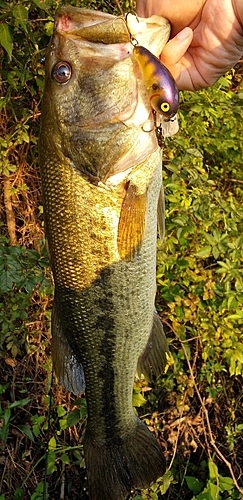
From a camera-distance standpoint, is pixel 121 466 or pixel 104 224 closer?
pixel 104 224

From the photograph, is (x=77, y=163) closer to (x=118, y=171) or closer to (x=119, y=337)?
(x=118, y=171)

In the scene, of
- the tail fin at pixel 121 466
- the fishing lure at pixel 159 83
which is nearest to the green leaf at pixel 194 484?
the tail fin at pixel 121 466

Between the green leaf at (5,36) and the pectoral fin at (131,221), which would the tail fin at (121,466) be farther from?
the green leaf at (5,36)

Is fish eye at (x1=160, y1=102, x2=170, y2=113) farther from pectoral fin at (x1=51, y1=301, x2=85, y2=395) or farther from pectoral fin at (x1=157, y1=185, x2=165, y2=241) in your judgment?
pectoral fin at (x1=51, y1=301, x2=85, y2=395)

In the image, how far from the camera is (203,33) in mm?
1777

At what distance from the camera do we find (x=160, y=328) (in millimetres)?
1946

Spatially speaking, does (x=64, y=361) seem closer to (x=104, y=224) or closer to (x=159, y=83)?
(x=104, y=224)

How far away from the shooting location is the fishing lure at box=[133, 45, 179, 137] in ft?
4.58

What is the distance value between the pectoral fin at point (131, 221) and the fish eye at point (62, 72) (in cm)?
35

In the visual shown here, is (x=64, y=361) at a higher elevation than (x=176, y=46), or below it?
below

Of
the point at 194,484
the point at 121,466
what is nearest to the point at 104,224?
the point at 121,466

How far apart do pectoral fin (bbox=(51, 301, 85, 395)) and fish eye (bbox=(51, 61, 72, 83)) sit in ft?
2.40

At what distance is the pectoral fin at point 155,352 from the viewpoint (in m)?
1.93

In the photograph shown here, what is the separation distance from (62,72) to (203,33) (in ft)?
1.65
